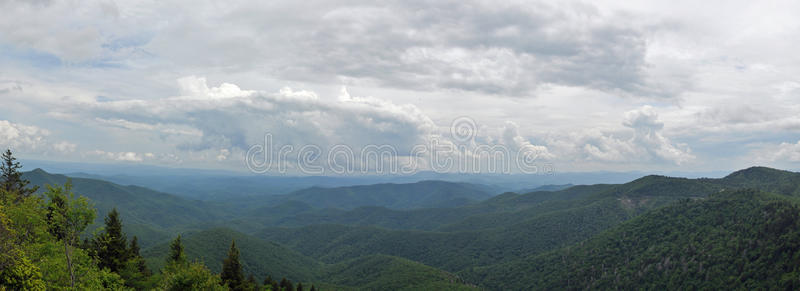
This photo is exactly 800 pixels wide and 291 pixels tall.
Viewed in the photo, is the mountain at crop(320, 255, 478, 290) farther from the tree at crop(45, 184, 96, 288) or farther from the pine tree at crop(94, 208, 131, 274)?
the tree at crop(45, 184, 96, 288)

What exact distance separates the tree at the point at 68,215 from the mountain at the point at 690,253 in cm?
12697

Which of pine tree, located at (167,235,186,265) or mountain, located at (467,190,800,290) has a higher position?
pine tree, located at (167,235,186,265)

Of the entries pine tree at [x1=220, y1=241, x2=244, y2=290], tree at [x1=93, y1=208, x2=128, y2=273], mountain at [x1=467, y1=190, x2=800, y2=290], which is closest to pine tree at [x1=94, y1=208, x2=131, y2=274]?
tree at [x1=93, y1=208, x2=128, y2=273]

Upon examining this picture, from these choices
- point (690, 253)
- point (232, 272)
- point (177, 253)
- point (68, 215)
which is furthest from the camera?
point (690, 253)

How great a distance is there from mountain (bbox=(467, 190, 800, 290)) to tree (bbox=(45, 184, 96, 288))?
127 meters

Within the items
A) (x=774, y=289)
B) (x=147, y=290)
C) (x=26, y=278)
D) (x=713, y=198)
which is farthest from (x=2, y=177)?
(x=713, y=198)

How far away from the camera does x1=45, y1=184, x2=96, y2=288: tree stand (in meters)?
28.7

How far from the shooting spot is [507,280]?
17862 cm

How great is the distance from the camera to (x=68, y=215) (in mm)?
29203

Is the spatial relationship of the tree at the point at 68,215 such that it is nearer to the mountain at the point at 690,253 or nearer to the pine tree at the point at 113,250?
the pine tree at the point at 113,250

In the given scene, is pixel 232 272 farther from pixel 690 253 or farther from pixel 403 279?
pixel 690 253

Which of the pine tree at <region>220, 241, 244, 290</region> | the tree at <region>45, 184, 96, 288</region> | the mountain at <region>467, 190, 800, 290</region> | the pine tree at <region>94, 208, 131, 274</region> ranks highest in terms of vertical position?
the tree at <region>45, 184, 96, 288</region>

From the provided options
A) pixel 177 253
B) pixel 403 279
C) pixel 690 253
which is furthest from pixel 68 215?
pixel 690 253

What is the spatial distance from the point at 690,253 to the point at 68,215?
157 meters
